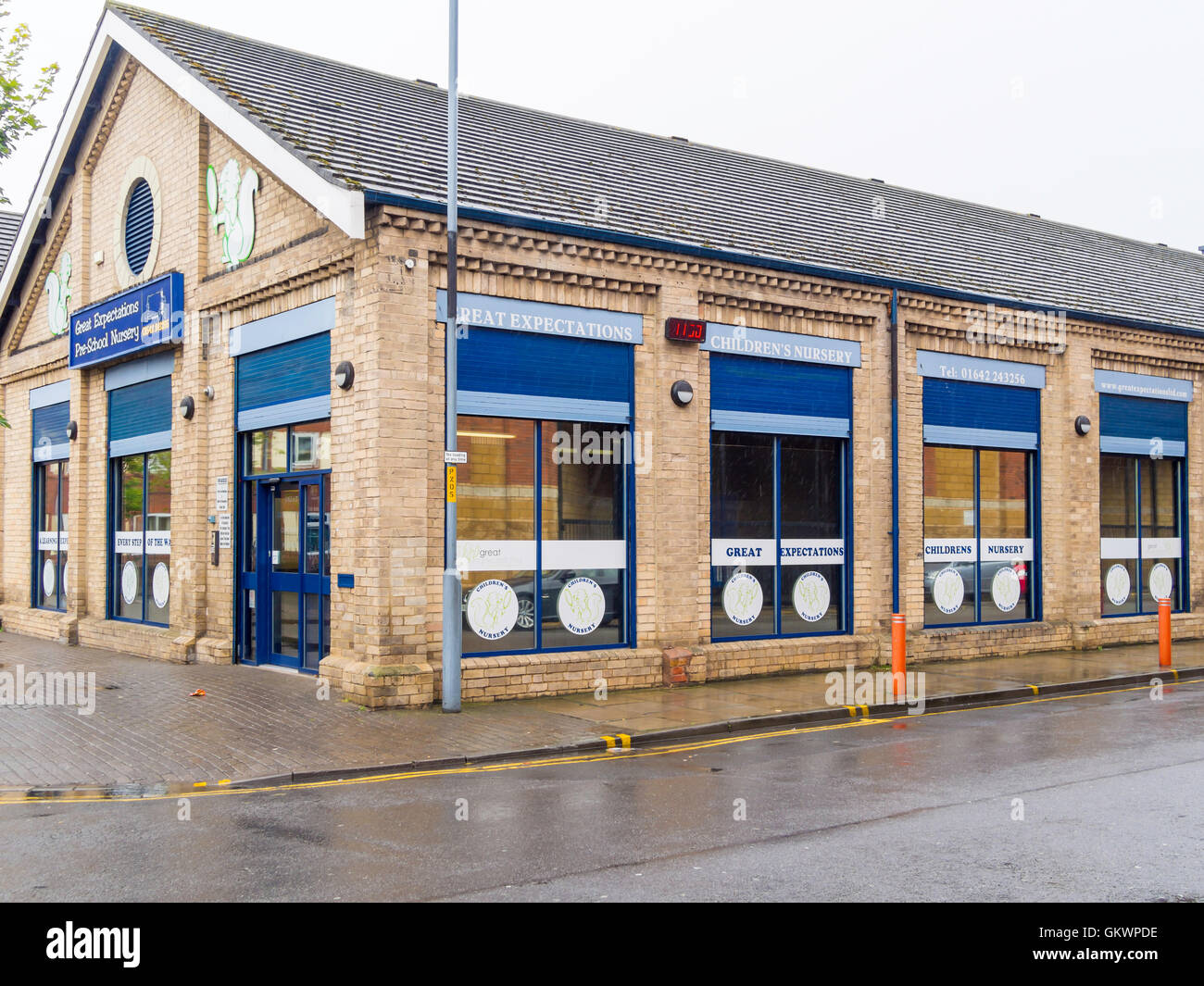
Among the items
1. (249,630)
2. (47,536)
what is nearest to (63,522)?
(47,536)

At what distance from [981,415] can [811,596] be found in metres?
4.74

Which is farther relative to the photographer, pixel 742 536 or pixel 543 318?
Answer: pixel 742 536

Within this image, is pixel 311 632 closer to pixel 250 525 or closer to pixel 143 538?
pixel 250 525

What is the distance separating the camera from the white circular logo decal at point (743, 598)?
16.3 meters

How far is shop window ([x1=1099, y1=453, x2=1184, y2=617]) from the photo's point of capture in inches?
835

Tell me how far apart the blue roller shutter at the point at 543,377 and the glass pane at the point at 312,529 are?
2617 millimetres

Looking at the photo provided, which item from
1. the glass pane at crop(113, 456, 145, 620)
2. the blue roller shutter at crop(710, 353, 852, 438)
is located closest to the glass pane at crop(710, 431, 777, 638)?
the blue roller shutter at crop(710, 353, 852, 438)

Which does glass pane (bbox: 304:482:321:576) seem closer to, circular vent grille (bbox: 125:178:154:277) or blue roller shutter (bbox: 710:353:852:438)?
blue roller shutter (bbox: 710:353:852:438)

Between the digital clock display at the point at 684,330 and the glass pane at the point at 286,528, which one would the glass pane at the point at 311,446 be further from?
the digital clock display at the point at 684,330

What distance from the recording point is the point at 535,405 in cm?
1460

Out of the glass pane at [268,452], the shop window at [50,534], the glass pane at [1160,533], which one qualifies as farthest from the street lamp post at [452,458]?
the glass pane at [1160,533]
